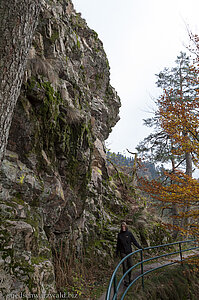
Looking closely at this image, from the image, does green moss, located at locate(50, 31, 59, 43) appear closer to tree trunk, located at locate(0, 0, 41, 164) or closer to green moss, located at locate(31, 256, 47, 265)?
tree trunk, located at locate(0, 0, 41, 164)

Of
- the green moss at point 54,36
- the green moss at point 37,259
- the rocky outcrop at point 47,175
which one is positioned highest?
the green moss at point 54,36

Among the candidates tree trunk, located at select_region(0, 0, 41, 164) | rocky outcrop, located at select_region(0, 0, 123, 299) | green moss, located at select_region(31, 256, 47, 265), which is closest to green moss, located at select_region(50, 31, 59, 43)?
rocky outcrop, located at select_region(0, 0, 123, 299)

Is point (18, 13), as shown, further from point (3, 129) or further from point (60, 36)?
point (60, 36)

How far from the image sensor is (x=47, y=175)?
557 cm

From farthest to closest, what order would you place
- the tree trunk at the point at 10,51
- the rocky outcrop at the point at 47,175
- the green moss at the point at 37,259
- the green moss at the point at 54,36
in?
the green moss at the point at 54,36
the green moss at the point at 37,259
the rocky outcrop at the point at 47,175
the tree trunk at the point at 10,51

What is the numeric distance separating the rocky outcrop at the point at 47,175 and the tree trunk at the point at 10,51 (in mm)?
2247

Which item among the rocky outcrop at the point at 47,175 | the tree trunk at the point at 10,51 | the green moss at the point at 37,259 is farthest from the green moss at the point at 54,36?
the green moss at the point at 37,259

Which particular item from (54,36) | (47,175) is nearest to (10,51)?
(47,175)

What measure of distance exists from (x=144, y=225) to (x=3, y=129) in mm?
9964

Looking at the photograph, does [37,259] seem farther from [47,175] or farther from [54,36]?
[54,36]

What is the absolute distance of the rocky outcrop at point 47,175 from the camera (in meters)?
3.70

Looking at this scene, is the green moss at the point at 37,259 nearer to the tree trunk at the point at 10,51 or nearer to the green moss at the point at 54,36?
the tree trunk at the point at 10,51

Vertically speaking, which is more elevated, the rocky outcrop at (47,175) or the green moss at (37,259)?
the rocky outcrop at (47,175)

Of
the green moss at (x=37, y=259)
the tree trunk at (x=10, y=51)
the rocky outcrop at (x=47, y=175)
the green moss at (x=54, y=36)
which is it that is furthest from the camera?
the green moss at (x=54, y=36)
